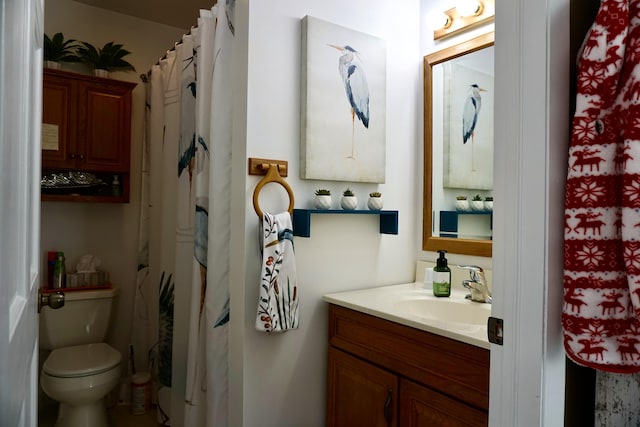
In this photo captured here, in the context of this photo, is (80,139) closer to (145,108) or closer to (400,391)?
(145,108)

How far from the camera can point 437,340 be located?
138 centimetres

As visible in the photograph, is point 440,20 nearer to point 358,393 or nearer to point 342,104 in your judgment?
point 342,104

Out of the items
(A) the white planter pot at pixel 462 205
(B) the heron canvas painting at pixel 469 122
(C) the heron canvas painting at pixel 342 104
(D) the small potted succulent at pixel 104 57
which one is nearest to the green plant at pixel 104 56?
(D) the small potted succulent at pixel 104 57

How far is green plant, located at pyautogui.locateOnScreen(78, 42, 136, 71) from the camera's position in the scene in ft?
8.57

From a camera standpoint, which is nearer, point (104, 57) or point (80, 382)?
point (80, 382)

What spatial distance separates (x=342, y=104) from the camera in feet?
6.17

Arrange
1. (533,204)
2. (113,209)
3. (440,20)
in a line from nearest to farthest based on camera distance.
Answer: (533,204)
(440,20)
(113,209)

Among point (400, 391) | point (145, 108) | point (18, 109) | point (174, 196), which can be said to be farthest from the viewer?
point (145, 108)

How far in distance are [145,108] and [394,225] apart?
191 cm

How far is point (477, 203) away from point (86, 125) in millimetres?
2250

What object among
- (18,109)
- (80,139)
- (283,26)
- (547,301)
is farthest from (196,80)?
(547,301)

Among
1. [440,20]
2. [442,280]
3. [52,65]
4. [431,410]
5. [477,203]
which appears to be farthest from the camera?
[52,65]

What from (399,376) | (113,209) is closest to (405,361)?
(399,376)

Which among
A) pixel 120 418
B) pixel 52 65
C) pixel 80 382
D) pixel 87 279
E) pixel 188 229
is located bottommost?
pixel 120 418
